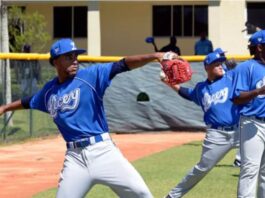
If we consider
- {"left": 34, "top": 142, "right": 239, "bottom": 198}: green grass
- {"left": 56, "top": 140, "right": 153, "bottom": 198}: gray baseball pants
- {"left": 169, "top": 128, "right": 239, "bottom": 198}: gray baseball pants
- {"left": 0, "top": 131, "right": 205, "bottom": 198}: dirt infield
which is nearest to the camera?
{"left": 56, "top": 140, "right": 153, "bottom": 198}: gray baseball pants

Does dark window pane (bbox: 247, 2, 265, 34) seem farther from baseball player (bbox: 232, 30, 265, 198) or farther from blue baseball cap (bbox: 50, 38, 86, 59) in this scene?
blue baseball cap (bbox: 50, 38, 86, 59)

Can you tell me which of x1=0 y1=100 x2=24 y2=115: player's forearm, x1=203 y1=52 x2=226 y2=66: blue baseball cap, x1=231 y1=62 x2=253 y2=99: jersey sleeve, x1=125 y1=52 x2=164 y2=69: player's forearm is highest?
x1=125 y1=52 x2=164 y2=69: player's forearm

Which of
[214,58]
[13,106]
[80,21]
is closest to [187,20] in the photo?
[80,21]

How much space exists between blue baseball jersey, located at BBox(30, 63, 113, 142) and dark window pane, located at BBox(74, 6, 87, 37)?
27.8 metres

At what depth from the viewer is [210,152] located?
918 cm

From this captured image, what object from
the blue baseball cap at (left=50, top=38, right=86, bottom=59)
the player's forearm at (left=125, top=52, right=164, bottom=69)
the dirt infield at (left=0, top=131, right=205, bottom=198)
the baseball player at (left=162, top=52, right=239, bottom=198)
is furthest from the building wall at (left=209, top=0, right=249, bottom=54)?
the player's forearm at (left=125, top=52, right=164, bottom=69)

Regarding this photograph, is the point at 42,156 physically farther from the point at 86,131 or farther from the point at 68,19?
the point at 68,19

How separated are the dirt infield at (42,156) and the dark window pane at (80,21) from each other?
16303mm

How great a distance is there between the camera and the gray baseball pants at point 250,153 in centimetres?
779

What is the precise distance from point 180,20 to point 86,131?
89.3 ft

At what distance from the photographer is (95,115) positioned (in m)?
7.02

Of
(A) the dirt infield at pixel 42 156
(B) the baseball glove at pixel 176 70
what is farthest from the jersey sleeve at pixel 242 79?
(A) the dirt infield at pixel 42 156

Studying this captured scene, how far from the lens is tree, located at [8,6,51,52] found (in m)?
29.3

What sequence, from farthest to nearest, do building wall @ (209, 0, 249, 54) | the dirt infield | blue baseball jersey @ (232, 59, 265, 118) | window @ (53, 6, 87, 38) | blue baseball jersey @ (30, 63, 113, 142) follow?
1. window @ (53, 6, 87, 38)
2. building wall @ (209, 0, 249, 54)
3. the dirt infield
4. blue baseball jersey @ (232, 59, 265, 118)
5. blue baseball jersey @ (30, 63, 113, 142)
